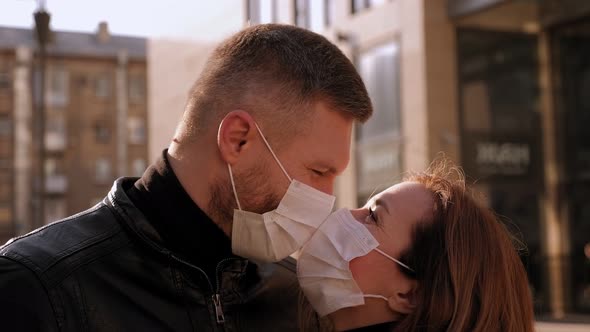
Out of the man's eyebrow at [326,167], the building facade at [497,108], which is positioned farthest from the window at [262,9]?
the man's eyebrow at [326,167]

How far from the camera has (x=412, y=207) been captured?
10.1 ft

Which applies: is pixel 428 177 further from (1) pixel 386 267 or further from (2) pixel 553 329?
(2) pixel 553 329

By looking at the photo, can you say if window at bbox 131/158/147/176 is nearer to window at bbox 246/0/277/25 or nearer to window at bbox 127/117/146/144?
window at bbox 127/117/146/144

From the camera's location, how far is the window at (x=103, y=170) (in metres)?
54.3

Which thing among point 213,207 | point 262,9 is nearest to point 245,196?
point 213,207

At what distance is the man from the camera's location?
7.96 ft

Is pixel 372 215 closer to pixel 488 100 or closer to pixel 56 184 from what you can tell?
pixel 488 100

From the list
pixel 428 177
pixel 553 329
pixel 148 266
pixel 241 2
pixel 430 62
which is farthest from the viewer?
pixel 430 62

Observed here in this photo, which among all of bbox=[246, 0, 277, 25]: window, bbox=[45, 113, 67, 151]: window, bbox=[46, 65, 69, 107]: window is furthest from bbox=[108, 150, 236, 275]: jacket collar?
bbox=[45, 113, 67, 151]: window

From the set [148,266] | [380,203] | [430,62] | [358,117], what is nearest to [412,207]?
[380,203]

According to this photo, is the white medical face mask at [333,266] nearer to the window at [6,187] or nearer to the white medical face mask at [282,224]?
the white medical face mask at [282,224]

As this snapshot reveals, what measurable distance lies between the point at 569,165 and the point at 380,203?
54.8 ft

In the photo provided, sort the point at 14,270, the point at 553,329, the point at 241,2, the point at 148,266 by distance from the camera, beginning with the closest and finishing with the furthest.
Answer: the point at 14,270 → the point at 148,266 → the point at 553,329 → the point at 241,2

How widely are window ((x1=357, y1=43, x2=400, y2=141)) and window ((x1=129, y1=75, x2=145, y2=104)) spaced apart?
33.9 metres
